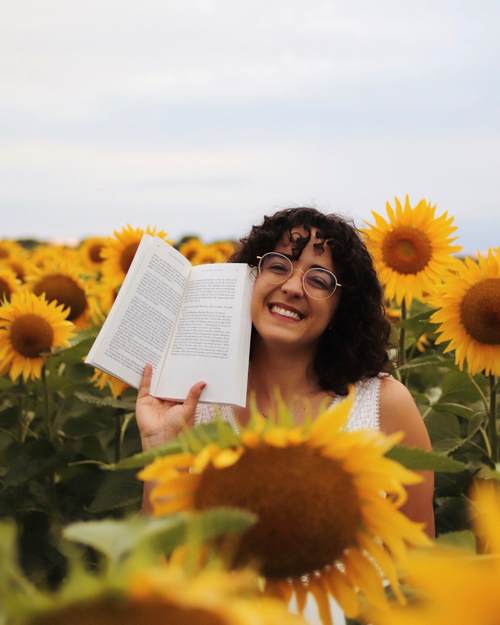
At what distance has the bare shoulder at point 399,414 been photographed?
249cm

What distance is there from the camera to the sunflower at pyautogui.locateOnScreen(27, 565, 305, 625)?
507mm

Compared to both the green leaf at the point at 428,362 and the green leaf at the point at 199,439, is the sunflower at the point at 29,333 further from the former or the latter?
the green leaf at the point at 199,439

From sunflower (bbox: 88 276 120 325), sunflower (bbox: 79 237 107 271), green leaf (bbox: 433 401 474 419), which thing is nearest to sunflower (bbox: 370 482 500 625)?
green leaf (bbox: 433 401 474 419)

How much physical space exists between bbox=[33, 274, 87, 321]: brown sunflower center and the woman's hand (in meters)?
1.97

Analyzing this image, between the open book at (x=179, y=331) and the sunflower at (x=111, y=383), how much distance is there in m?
0.96

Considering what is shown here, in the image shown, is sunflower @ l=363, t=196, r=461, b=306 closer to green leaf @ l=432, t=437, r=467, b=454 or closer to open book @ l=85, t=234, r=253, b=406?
green leaf @ l=432, t=437, r=467, b=454

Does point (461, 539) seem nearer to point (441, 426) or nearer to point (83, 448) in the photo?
point (441, 426)

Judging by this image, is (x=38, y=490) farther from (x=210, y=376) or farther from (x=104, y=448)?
(x=210, y=376)

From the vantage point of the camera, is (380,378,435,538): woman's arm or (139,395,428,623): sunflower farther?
(380,378,435,538): woman's arm

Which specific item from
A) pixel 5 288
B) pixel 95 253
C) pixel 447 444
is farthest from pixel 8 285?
pixel 447 444

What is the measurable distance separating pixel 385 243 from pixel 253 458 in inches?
109

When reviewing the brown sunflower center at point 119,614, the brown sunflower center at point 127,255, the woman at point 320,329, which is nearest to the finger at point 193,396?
the woman at point 320,329

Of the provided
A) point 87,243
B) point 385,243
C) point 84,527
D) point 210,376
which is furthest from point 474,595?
point 87,243

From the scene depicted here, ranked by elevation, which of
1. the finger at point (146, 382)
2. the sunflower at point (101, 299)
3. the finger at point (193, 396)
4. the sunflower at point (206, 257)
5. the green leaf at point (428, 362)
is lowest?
the finger at point (193, 396)
